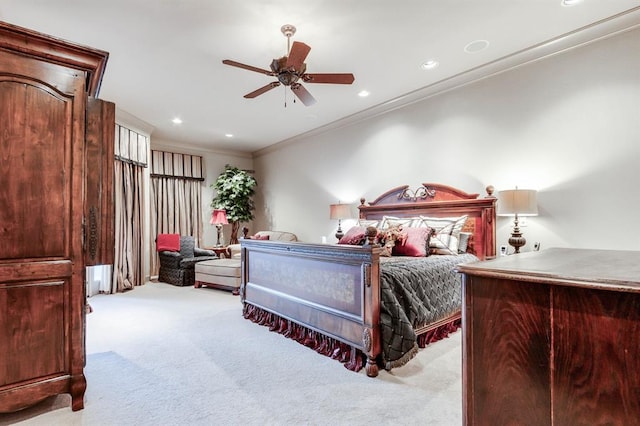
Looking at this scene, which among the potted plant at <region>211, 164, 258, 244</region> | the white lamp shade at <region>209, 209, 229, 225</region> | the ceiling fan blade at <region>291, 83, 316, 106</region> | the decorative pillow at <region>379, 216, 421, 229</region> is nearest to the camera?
the ceiling fan blade at <region>291, 83, 316, 106</region>

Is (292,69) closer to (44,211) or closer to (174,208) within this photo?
(44,211)

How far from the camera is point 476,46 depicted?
10.5 feet

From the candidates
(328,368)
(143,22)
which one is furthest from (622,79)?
(143,22)

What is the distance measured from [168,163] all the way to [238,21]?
4.63 meters

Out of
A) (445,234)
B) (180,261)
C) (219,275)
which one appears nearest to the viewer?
(445,234)

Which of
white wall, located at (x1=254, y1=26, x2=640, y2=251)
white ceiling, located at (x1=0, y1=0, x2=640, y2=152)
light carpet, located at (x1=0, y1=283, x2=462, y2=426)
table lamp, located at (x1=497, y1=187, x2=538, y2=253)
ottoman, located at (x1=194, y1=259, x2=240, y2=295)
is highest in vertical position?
white ceiling, located at (x1=0, y1=0, x2=640, y2=152)

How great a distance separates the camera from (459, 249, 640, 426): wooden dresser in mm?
Answer: 861

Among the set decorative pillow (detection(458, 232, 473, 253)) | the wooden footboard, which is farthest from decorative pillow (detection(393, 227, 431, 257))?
the wooden footboard

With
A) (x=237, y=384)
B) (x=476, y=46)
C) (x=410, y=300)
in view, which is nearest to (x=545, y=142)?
(x=476, y=46)

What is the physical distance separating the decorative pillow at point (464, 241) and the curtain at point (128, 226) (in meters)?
5.11

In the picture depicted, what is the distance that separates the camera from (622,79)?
9.49 ft

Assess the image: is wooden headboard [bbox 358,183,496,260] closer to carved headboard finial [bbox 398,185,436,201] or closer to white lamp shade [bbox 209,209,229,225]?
carved headboard finial [bbox 398,185,436,201]

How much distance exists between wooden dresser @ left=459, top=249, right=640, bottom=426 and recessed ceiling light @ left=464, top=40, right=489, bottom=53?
2.82m

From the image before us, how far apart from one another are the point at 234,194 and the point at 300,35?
177 inches
